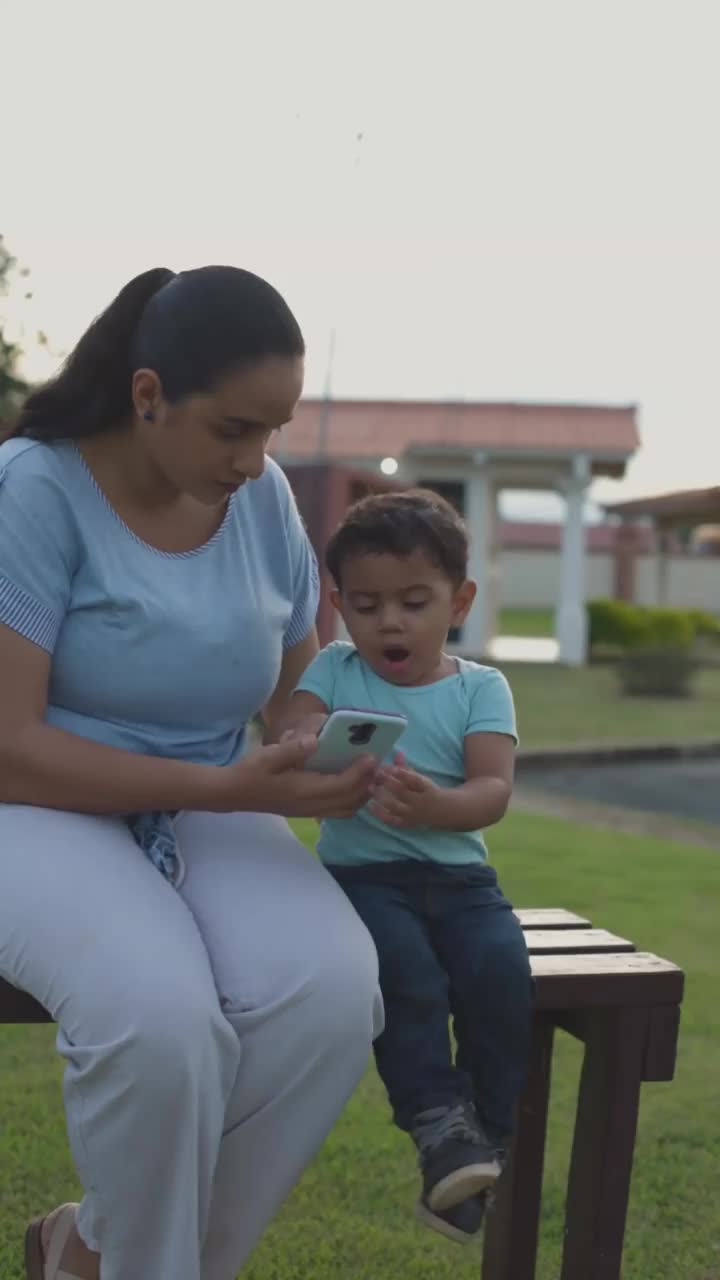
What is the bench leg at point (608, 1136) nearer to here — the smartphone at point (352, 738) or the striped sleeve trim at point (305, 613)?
the smartphone at point (352, 738)

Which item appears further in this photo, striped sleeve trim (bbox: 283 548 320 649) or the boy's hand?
striped sleeve trim (bbox: 283 548 320 649)

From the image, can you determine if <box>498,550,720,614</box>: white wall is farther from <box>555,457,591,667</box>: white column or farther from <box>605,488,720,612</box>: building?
<box>555,457,591,667</box>: white column

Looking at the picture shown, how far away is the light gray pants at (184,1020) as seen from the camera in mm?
2018

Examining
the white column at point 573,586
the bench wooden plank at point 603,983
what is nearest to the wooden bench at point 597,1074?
the bench wooden plank at point 603,983

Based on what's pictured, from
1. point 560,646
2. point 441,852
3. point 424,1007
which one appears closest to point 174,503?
point 441,852

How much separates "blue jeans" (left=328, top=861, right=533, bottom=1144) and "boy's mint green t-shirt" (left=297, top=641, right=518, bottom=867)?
11cm

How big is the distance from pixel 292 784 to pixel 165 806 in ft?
0.61

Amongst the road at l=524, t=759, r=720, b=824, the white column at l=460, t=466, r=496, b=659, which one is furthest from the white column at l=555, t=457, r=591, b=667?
the road at l=524, t=759, r=720, b=824

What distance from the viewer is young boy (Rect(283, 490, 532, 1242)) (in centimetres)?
230

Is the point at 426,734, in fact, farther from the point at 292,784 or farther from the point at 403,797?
the point at 292,784

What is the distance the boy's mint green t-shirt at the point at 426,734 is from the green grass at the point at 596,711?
31.8 feet

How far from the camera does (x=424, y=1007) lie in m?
2.34

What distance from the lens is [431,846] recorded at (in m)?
2.51

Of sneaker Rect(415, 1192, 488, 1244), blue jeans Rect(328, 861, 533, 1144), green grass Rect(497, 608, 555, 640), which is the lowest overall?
green grass Rect(497, 608, 555, 640)
